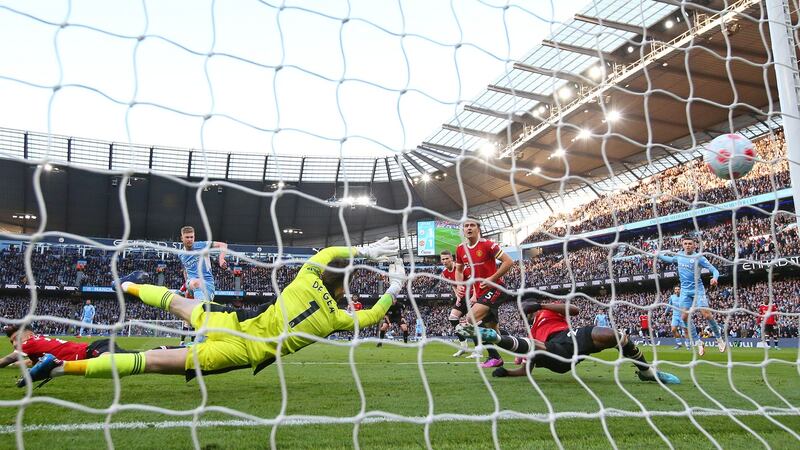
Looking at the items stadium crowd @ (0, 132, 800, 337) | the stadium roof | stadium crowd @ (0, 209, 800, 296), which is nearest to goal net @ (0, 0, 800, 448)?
the stadium roof

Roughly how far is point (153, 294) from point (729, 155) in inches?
179

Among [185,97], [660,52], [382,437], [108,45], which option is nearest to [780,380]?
[382,437]

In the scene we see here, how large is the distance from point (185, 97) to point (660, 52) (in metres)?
19.4

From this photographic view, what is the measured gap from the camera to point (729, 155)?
4031mm

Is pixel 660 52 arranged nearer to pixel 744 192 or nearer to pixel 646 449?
pixel 744 192

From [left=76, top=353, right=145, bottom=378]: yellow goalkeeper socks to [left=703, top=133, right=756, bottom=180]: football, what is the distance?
399cm

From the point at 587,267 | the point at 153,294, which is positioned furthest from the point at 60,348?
the point at 587,267

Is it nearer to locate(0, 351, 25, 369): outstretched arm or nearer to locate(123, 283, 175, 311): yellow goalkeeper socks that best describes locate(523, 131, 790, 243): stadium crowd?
locate(0, 351, 25, 369): outstretched arm

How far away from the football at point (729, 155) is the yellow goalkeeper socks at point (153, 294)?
13.5ft

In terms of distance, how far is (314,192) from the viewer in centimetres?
3947

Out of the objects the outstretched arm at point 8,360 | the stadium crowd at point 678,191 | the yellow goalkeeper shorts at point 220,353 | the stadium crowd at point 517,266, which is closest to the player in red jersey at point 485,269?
the yellow goalkeeper shorts at point 220,353

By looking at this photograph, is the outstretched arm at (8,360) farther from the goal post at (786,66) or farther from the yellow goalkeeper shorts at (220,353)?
the goal post at (786,66)

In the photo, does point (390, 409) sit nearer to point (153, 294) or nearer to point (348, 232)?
point (348, 232)

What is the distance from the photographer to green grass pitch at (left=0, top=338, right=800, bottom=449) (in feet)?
8.61
